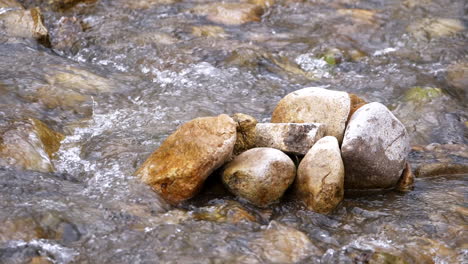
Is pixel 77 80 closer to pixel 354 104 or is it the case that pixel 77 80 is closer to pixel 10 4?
pixel 10 4

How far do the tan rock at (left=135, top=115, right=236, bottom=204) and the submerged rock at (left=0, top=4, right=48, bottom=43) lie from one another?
452 centimetres

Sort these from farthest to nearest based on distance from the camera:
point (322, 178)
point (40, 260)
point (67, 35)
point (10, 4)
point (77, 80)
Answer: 1. point (10, 4)
2. point (67, 35)
3. point (77, 80)
4. point (322, 178)
5. point (40, 260)

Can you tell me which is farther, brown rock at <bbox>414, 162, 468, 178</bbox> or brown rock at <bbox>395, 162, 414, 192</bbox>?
brown rock at <bbox>414, 162, 468, 178</bbox>

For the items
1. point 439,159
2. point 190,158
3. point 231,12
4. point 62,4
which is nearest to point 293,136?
point 190,158

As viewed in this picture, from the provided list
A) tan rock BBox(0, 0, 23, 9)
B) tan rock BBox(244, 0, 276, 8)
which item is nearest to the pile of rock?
tan rock BBox(0, 0, 23, 9)

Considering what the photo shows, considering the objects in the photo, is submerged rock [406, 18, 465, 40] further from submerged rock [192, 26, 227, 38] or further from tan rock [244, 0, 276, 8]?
submerged rock [192, 26, 227, 38]

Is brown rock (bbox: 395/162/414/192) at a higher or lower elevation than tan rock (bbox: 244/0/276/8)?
lower

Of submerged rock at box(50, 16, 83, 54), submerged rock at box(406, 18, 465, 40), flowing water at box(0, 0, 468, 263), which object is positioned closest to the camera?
flowing water at box(0, 0, 468, 263)

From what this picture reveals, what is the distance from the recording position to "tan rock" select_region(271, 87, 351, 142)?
5.80m

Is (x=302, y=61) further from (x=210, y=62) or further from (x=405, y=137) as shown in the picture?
(x=405, y=137)

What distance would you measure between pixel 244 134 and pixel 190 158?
0.77 metres

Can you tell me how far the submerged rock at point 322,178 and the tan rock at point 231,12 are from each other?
18.6 ft

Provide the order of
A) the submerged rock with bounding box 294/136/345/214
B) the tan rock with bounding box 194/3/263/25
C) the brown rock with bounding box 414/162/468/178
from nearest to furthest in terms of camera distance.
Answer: the submerged rock with bounding box 294/136/345/214, the brown rock with bounding box 414/162/468/178, the tan rock with bounding box 194/3/263/25

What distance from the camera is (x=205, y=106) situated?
7.49 m
